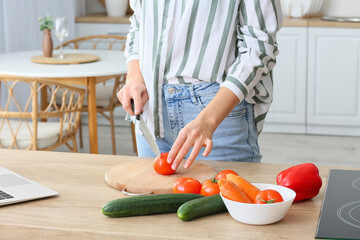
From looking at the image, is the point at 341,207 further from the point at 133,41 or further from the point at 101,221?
the point at 133,41

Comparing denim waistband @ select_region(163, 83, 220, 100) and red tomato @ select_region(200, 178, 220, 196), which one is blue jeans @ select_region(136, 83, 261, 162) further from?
red tomato @ select_region(200, 178, 220, 196)

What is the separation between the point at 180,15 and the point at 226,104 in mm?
303

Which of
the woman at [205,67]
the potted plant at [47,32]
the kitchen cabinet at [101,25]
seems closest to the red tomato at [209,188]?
the woman at [205,67]

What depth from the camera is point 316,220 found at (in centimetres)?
112

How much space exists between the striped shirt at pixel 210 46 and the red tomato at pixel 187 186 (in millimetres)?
287

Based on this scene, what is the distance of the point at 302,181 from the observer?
1.20m

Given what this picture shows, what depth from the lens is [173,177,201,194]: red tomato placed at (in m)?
1.23

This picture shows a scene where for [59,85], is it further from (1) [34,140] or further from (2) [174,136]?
(2) [174,136]

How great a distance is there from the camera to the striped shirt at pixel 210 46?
1.48 m

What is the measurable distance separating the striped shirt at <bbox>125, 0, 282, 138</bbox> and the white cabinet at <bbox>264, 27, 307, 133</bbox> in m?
2.98

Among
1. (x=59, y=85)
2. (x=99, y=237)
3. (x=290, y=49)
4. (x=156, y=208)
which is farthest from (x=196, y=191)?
(x=290, y=49)

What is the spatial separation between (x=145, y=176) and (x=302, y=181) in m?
0.36

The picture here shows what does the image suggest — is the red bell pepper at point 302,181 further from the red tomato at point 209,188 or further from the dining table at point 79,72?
the dining table at point 79,72

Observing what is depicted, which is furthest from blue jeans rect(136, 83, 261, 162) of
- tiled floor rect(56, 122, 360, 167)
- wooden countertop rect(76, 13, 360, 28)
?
wooden countertop rect(76, 13, 360, 28)
